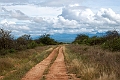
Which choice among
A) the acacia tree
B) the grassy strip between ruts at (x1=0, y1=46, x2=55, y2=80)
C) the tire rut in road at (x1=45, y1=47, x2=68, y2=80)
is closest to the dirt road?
the tire rut in road at (x1=45, y1=47, x2=68, y2=80)

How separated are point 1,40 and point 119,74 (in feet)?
Answer: 105

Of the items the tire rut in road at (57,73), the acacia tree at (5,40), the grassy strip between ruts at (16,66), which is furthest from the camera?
the acacia tree at (5,40)

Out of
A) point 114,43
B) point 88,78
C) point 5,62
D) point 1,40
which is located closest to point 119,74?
point 88,78

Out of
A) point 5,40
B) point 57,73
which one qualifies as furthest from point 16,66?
point 5,40

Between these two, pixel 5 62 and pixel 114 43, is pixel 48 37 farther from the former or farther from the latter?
pixel 5 62

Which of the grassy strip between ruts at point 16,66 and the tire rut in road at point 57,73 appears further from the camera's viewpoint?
the grassy strip between ruts at point 16,66

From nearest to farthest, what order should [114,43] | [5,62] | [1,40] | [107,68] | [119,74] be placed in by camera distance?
[119,74]
[107,68]
[5,62]
[114,43]
[1,40]

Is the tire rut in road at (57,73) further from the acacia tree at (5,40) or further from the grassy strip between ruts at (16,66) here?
the acacia tree at (5,40)

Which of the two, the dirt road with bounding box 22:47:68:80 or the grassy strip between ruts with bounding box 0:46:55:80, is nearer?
the dirt road with bounding box 22:47:68:80

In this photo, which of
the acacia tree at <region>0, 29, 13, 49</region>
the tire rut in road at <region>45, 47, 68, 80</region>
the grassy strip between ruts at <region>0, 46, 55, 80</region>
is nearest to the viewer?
the tire rut in road at <region>45, 47, 68, 80</region>

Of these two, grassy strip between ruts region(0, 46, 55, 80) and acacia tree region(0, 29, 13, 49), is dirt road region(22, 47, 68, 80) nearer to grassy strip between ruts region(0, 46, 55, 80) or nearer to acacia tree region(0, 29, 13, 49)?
grassy strip between ruts region(0, 46, 55, 80)

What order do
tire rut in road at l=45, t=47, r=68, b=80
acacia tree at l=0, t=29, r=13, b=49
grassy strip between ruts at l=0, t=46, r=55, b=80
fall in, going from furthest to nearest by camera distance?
1. acacia tree at l=0, t=29, r=13, b=49
2. grassy strip between ruts at l=0, t=46, r=55, b=80
3. tire rut in road at l=45, t=47, r=68, b=80

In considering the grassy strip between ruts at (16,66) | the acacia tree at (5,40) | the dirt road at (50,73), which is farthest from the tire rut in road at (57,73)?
the acacia tree at (5,40)

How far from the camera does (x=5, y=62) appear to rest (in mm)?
22312
